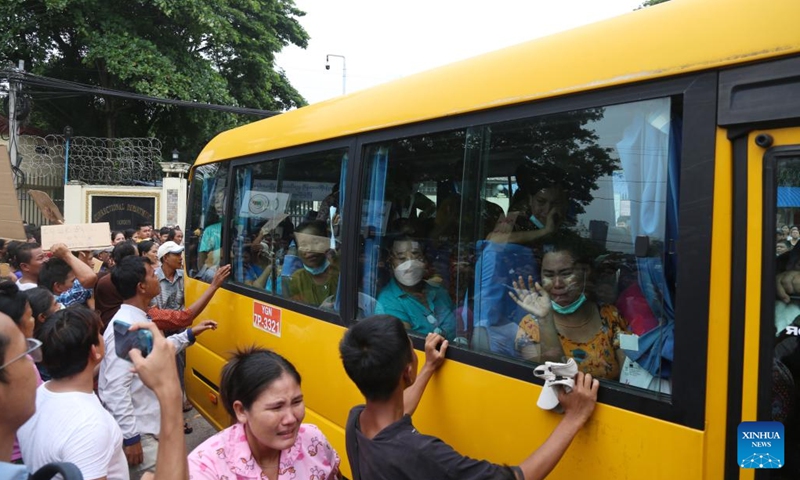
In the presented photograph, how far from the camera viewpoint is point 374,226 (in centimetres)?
285

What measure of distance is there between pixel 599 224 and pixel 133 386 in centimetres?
263

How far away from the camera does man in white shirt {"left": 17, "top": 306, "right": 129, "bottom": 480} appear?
6.53ft

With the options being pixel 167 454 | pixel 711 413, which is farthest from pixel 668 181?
pixel 167 454

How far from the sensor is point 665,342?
175cm

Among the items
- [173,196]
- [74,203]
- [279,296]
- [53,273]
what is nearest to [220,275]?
[279,296]

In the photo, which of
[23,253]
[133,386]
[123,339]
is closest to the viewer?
[123,339]

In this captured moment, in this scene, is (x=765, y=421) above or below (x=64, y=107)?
below

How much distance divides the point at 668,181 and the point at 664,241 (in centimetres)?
18

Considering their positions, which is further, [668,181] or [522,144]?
[522,144]

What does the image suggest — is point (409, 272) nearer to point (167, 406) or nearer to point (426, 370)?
point (426, 370)

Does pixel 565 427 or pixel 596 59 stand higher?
pixel 596 59

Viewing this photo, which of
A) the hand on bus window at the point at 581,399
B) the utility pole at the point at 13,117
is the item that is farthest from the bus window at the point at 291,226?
the utility pole at the point at 13,117

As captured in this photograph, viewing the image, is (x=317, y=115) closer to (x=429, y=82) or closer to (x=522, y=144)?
(x=429, y=82)

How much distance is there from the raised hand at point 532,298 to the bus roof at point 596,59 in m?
0.69
